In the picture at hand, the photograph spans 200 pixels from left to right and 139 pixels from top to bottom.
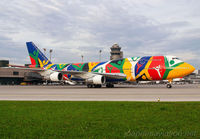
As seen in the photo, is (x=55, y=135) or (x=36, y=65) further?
(x=36, y=65)

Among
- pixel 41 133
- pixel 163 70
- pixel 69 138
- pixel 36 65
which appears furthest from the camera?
pixel 36 65

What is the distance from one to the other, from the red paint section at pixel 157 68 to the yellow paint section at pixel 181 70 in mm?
1226

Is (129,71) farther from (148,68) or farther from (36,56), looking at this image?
(36,56)

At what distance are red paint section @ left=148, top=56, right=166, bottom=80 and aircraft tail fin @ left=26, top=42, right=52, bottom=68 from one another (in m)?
21.5

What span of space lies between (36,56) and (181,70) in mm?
26598

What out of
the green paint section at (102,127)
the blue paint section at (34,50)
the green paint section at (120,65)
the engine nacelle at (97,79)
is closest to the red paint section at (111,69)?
the green paint section at (120,65)

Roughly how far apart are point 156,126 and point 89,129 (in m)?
1.81

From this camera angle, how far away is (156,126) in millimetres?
5738

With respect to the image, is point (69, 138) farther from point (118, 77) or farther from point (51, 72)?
point (51, 72)

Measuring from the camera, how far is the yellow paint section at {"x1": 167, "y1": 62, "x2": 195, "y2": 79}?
2875cm

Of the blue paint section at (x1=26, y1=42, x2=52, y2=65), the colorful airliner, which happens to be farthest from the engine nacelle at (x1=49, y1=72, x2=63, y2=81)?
the blue paint section at (x1=26, y1=42, x2=52, y2=65)

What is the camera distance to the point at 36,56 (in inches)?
1625

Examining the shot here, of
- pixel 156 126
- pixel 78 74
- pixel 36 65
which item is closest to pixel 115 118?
pixel 156 126

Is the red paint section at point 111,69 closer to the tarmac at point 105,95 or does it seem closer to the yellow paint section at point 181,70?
the yellow paint section at point 181,70
